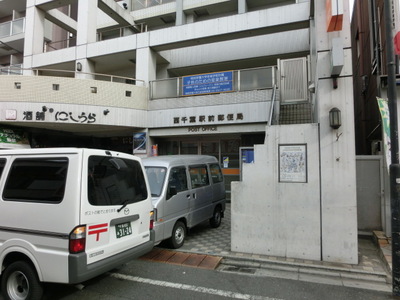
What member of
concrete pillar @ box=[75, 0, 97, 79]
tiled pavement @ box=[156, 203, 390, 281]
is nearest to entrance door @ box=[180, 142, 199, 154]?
tiled pavement @ box=[156, 203, 390, 281]

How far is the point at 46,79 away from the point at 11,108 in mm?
1848

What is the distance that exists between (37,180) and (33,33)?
49.9 ft

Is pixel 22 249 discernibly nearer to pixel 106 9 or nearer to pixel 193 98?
pixel 193 98

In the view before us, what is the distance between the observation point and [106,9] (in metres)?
15.8

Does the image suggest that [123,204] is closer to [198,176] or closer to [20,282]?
[20,282]

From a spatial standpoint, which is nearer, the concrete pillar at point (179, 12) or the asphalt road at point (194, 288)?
the asphalt road at point (194, 288)

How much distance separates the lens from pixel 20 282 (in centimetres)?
366

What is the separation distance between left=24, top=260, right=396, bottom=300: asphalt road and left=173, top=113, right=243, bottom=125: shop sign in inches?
291

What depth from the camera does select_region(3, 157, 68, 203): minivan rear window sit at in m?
3.42

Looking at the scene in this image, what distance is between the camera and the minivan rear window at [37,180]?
3422 millimetres

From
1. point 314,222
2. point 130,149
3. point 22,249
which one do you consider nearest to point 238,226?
point 314,222

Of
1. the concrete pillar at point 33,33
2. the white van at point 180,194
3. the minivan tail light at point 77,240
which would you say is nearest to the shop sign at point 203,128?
the white van at point 180,194

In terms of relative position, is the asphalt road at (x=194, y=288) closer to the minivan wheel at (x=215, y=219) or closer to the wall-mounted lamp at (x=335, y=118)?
the wall-mounted lamp at (x=335, y=118)

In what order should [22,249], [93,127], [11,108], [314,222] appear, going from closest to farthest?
[22,249] < [314,222] < [11,108] < [93,127]
